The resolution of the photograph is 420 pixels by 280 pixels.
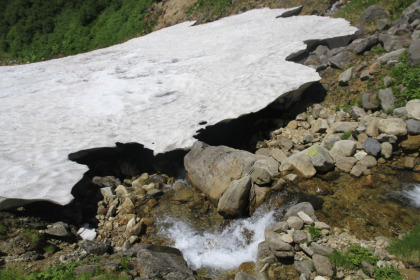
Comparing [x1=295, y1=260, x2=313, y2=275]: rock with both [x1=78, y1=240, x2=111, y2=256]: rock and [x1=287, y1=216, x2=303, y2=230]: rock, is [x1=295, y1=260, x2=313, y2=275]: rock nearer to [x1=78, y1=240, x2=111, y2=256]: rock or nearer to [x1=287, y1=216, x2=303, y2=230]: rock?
[x1=287, y1=216, x2=303, y2=230]: rock

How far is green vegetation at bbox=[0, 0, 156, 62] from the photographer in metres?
30.3

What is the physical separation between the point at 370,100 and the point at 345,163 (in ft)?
10.5

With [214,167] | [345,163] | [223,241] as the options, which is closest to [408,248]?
[345,163]

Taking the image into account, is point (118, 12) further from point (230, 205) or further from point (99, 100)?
point (230, 205)

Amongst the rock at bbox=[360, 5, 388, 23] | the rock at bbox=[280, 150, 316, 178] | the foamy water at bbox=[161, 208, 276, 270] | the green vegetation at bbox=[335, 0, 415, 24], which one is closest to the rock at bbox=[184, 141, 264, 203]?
the rock at bbox=[280, 150, 316, 178]

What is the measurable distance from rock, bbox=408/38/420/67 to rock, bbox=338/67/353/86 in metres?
2.17

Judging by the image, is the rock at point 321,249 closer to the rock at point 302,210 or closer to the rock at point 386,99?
the rock at point 302,210

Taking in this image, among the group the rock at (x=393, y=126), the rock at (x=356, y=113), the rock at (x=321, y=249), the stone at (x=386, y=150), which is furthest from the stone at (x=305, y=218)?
the rock at (x=356, y=113)

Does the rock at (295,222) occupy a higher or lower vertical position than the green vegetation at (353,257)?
higher

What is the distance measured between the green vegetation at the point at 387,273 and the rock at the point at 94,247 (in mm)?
6461

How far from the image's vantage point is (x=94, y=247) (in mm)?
7750

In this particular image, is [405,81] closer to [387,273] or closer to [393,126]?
[393,126]

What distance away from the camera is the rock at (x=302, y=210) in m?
7.66

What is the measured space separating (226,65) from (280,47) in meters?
3.21
